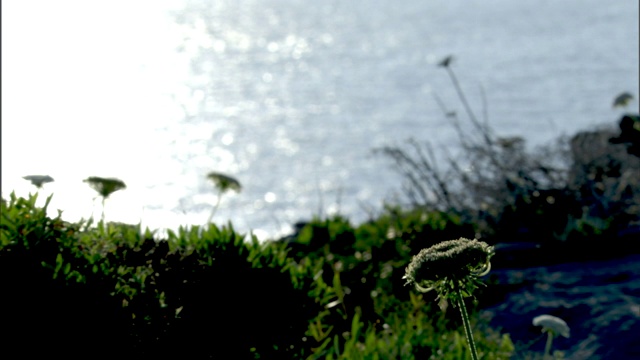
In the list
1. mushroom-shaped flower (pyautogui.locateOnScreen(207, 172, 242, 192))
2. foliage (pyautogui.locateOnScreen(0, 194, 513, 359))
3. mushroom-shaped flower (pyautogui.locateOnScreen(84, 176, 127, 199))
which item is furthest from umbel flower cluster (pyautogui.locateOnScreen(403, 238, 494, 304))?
mushroom-shaped flower (pyautogui.locateOnScreen(207, 172, 242, 192))

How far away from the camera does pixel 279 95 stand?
2110 inches

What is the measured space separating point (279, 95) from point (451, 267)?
50.2m

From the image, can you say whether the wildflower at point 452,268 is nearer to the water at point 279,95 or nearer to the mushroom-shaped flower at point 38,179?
the mushroom-shaped flower at point 38,179

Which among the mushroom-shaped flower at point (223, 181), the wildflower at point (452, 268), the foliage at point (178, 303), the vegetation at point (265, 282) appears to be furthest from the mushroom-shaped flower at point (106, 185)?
the wildflower at point (452, 268)

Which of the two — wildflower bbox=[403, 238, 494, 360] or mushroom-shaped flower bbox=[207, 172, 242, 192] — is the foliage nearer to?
mushroom-shaped flower bbox=[207, 172, 242, 192]

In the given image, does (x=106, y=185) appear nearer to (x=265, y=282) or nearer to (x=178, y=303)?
(x=178, y=303)

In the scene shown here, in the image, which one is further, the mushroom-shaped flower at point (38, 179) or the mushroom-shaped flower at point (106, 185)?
the mushroom-shaped flower at point (106, 185)

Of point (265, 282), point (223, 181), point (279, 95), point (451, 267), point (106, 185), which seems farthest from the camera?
point (279, 95)

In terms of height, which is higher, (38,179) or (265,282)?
(38,179)

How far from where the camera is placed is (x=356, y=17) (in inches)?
3868

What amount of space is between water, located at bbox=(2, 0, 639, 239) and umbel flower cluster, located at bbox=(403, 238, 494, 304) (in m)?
4.15

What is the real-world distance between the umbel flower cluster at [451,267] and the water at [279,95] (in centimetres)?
415

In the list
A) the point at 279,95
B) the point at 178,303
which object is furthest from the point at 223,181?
the point at 279,95

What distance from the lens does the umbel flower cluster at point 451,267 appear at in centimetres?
372
